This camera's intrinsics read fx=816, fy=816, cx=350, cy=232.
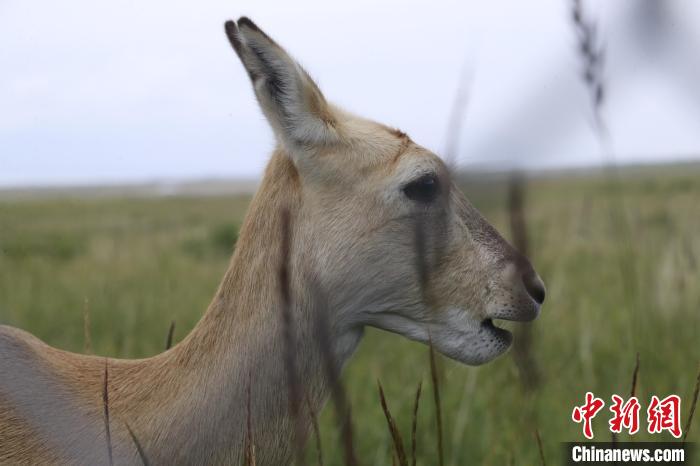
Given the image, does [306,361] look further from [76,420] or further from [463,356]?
[76,420]

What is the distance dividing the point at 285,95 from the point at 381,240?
516 millimetres

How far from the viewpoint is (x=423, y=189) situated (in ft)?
8.03

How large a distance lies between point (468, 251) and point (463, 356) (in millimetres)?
317

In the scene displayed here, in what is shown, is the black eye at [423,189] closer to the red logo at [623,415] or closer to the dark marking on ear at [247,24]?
the dark marking on ear at [247,24]

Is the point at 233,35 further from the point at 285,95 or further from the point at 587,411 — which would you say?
the point at 587,411

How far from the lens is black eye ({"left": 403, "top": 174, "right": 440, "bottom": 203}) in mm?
2428

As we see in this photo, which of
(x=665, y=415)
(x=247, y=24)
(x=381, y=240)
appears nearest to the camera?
(x=247, y=24)

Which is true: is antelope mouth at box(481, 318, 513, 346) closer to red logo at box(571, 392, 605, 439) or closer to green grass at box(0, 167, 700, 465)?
green grass at box(0, 167, 700, 465)

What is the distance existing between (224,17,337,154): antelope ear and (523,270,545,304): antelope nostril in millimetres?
713

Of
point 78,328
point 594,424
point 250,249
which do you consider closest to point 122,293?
point 78,328

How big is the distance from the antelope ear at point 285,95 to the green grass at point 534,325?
0.61 meters

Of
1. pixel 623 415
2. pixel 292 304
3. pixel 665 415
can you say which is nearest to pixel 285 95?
pixel 292 304

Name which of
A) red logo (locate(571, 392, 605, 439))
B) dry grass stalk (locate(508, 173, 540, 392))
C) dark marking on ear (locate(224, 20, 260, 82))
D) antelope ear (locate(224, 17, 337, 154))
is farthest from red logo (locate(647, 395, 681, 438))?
dry grass stalk (locate(508, 173, 540, 392))

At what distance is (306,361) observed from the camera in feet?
7.45
